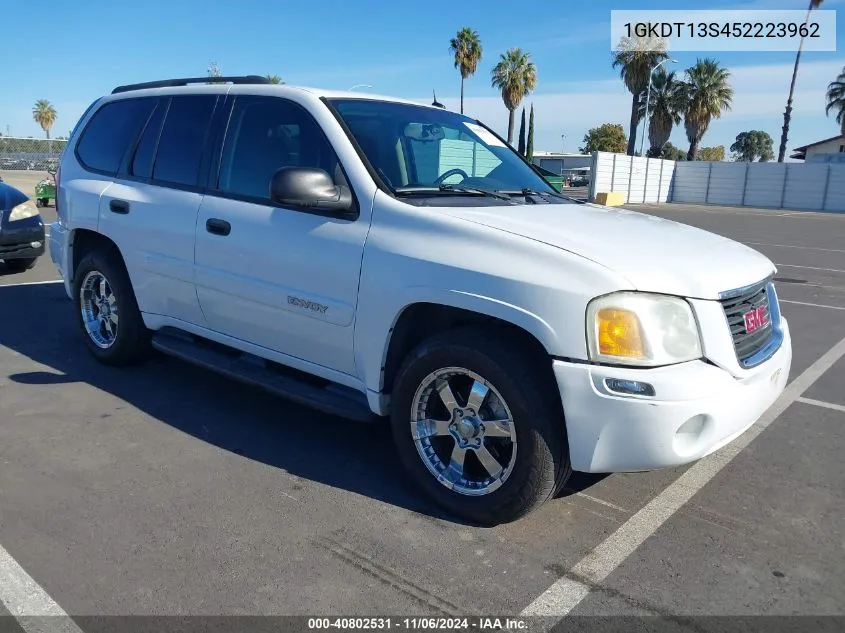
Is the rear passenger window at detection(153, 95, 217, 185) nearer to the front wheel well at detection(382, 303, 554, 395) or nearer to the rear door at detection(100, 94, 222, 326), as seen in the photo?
the rear door at detection(100, 94, 222, 326)

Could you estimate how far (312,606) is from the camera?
256 cm

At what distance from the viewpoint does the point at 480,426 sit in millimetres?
3092

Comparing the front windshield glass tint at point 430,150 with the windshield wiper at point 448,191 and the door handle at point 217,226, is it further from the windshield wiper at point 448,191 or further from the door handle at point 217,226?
the door handle at point 217,226

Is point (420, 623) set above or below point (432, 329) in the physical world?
below

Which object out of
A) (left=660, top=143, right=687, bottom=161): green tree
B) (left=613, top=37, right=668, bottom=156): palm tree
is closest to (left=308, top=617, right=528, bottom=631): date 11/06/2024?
(left=613, top=37, right=668, bottom=156): palm tree

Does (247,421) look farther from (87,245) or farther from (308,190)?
(87,245)

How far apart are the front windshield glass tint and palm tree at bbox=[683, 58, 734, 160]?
1975 inches

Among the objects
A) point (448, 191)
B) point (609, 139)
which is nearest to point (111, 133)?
point (448, 191)

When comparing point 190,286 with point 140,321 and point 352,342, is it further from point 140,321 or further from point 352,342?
point 352,342

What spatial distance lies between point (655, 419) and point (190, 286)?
280cm

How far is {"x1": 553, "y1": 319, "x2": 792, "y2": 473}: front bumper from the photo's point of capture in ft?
8.84

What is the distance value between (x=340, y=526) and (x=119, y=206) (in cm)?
284

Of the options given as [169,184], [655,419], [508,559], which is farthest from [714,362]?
[169,184]

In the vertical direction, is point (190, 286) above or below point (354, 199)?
below
